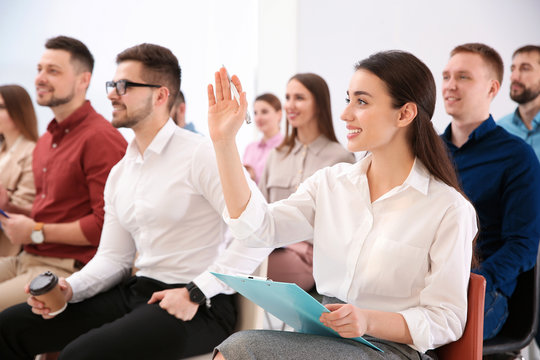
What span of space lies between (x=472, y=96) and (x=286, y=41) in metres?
3.24

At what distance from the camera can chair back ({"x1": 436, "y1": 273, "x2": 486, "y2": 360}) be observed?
1261mm

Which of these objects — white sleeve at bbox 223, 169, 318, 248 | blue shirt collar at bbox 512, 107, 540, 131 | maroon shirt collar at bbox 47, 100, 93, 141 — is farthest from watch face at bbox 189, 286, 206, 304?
blue shirt collar at bbox 512, 107, 540, 131

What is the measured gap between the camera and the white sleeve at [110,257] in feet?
6.17

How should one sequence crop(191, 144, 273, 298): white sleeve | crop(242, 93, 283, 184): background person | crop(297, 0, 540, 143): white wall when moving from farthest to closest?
1. crop(242, 93, 283, 184): background person
2. crop(297, 0, 540, 143): white wall
3. crop(191, 144, 273, 298): white sleeve

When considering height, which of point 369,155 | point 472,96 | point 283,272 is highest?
point 472,96

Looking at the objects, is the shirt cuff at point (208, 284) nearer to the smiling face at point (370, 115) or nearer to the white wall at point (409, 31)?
the smiling face at point (370, 115)

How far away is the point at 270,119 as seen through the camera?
15.4 ft

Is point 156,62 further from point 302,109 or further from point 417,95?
point 302,109

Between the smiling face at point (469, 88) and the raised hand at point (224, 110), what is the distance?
1.13 meters

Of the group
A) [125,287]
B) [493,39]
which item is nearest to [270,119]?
[493,39]

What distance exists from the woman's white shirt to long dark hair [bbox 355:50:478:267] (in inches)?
1.6

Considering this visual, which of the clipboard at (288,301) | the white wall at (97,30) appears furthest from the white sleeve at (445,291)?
the white wall at (97,30)

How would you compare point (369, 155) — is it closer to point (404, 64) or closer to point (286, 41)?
point (404, 64)

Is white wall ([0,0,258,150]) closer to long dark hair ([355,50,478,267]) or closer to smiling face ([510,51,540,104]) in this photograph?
smiling face ([510,51,540,104])
